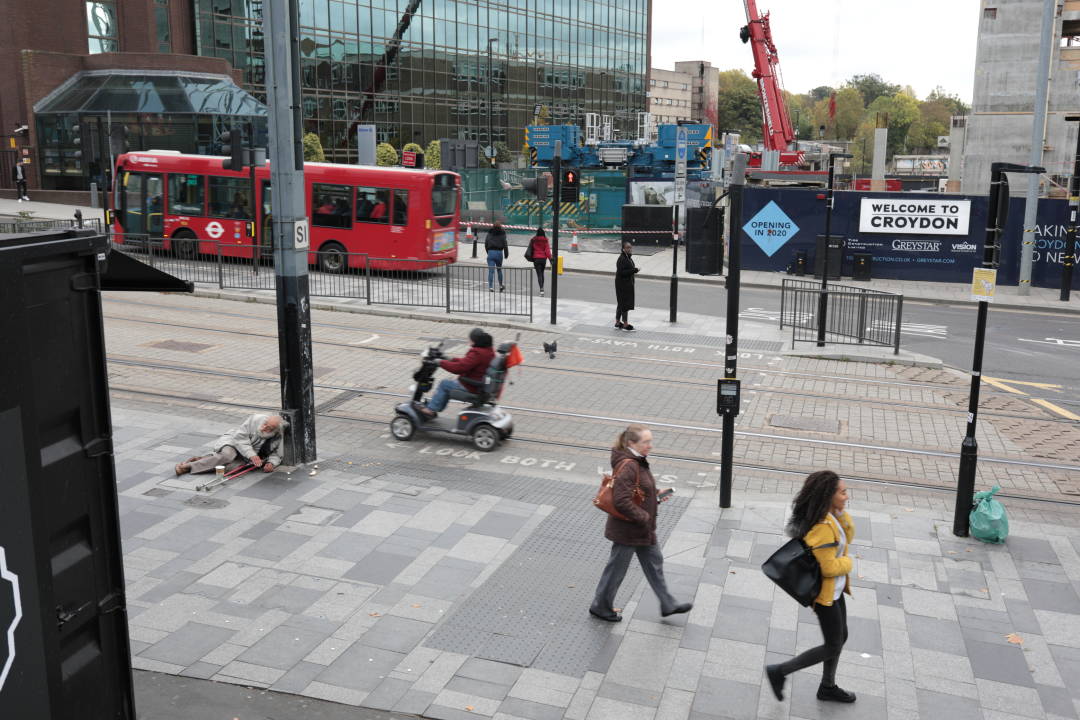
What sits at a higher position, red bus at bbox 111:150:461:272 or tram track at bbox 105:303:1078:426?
red bus at bbox 111:150:461:272

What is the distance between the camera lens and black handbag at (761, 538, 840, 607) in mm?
5965

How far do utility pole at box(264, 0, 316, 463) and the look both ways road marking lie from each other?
10.3 metres

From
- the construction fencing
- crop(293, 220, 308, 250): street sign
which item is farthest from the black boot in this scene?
the construction fencing

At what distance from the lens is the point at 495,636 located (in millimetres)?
7004

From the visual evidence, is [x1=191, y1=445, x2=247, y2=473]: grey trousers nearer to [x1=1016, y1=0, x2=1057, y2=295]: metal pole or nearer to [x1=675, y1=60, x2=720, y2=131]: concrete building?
[x1=1016, y1=0, x2=1057, y2=295]: metal pole

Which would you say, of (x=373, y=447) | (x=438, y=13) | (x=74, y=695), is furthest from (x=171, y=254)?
(x=438, y=13)

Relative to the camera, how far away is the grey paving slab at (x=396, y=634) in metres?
6.82

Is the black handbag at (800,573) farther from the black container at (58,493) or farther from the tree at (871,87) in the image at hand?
the tree at (871,87)

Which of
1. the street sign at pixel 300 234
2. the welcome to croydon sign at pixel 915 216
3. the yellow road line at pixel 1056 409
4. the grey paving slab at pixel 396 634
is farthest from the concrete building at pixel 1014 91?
the grey paving slab at pixel 396 634

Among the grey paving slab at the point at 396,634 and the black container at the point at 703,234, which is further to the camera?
the black container at the point at 703,234

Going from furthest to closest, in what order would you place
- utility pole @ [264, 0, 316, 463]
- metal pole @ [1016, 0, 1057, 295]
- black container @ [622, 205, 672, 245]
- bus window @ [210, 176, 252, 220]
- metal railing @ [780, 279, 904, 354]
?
1. black container @ [622, 205, 672, 245]
2. bus window @ [210, 176, 252, 220]
3. metal pole @ [1016, 0, 1057, 295]
4. metal railing @ [780, 279, 904, 354]
5. utility pole @ [264, 0, 316, 463]

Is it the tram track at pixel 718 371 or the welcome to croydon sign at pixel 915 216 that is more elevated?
the welcome to croydon sign at pixel 915 216

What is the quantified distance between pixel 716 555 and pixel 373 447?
466 cm

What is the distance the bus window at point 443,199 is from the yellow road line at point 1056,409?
15404mm
